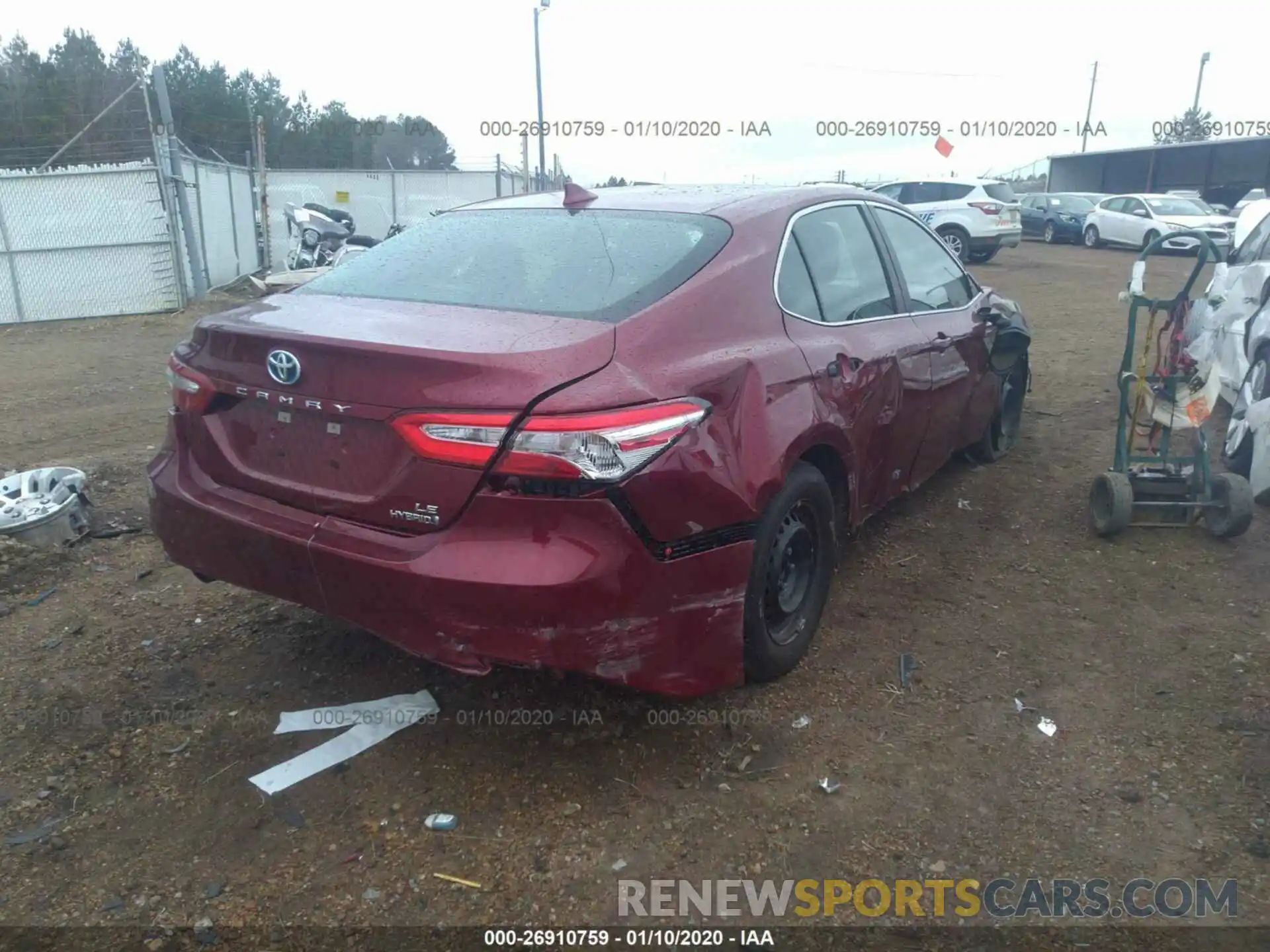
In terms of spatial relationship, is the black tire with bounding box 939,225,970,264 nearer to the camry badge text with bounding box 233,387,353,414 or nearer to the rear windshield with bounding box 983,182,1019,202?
the rear windshield with bounding box 983,182,1019,202

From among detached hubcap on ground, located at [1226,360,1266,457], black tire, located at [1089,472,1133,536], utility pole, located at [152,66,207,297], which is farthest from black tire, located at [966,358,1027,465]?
utility pole, located at [152,66,207,297]

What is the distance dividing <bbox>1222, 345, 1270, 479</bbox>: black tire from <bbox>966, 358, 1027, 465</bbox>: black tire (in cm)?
114

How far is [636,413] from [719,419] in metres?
0.31

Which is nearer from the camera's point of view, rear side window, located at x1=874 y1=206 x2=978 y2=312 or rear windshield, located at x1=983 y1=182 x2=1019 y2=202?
rear side window, located at x1=874 y1=206 x2=978 y2=312

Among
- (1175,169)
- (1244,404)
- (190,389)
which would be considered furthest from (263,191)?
(1175,169)

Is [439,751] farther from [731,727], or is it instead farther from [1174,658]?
[1174,658]

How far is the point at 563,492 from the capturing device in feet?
7.84

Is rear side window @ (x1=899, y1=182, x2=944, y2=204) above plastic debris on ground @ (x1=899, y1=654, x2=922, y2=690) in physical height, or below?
above

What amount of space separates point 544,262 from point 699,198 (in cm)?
77

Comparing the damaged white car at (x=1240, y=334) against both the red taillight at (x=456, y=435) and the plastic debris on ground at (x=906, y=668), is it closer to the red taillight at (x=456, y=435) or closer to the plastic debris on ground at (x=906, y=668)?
the plastic debris on ground at (x=906, y=668)

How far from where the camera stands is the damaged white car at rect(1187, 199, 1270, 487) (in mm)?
4719

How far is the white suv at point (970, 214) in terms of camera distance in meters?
17.2

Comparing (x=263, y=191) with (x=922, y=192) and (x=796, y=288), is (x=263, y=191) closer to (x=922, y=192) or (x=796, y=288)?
(x=922, y=192)

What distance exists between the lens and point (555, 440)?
2.36 meters
